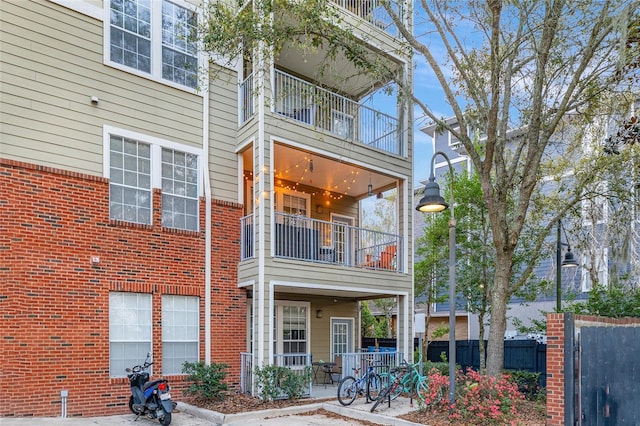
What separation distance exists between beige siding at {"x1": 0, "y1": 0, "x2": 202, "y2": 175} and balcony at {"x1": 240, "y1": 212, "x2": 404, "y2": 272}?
3.46m

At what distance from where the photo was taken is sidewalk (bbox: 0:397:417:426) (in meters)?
8.38

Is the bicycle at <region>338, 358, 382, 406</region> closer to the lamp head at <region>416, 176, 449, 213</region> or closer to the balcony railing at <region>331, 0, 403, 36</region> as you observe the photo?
the lamp head at <region>416, 176, 449, 213</region>

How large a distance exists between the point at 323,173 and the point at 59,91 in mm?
6521

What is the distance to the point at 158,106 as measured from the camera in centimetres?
1074

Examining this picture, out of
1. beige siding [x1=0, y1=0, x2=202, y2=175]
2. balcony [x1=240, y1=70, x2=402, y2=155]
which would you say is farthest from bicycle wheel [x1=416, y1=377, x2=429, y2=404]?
beige siding [x1=0, y1=0, x2=202, y2=175]

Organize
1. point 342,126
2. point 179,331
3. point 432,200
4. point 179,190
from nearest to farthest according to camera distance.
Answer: point 432,200 < point 179,331 < point 179,190 < point 342,126

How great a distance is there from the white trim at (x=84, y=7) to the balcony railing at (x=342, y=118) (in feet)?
13.6

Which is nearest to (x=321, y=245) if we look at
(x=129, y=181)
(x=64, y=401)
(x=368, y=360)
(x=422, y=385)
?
(x=368, y=360)

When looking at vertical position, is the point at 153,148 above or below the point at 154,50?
below

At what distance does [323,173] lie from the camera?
1335cm

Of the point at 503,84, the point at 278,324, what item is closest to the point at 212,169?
the point at 278,324

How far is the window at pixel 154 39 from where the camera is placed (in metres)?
10.2

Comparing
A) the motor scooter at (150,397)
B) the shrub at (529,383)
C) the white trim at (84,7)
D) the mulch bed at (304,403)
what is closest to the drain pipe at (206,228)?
the mulch bed at (304,403)

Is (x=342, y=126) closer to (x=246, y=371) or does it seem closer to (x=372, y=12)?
(x=372, y=12)
